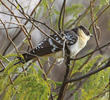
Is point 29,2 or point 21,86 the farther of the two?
point 29,2

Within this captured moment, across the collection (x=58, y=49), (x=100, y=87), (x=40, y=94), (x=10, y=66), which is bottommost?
(x=100, y=87)

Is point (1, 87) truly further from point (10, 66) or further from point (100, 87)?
point (100, 87)

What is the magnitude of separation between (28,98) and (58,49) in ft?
1.95

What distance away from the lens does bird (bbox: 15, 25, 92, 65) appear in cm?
149

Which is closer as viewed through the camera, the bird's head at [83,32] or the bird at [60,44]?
the bird at [60,44]

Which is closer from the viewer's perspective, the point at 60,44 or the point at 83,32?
the point at 60,44

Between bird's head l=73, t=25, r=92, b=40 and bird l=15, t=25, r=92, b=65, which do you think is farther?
bird's head l=73, t=25, r=92, b=40

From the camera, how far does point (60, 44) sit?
4.61 feet

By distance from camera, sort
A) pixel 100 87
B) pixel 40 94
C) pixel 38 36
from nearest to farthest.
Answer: pixel 40 94 < pixel 100 87 < pixel 38 36

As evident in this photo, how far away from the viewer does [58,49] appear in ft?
5.49

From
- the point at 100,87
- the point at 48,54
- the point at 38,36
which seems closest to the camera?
the point at 100,87

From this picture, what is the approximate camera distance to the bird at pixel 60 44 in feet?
4.88

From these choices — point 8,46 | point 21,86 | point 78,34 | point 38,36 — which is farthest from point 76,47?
point 21,86

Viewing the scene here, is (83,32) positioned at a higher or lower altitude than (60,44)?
lower
